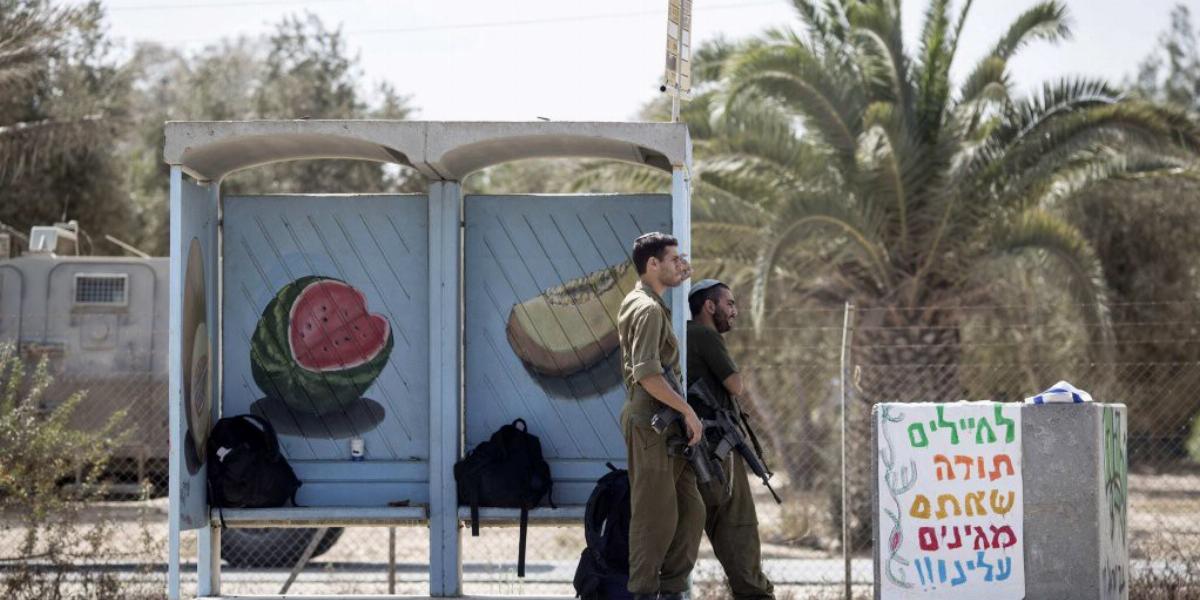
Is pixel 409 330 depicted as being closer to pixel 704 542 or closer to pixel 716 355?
pixel 716 355

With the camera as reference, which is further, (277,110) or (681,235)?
(277,110)

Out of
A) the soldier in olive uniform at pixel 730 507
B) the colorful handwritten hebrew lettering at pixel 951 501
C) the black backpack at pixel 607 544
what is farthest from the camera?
the colorful handwritten hebrew lettering at pixel 951 501

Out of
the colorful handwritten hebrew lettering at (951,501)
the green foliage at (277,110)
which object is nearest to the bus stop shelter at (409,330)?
the colorful handwritten hebrew lettering at (951,501)

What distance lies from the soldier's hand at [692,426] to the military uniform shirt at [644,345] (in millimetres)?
189

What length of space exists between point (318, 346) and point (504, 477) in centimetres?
135

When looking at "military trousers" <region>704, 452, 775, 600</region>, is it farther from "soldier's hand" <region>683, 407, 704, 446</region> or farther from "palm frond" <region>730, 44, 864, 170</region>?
"palm frond" <region>730, 44, 864, 170</region>

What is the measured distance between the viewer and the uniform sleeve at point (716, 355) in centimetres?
698

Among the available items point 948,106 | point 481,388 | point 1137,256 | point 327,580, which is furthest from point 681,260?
point 1137,256

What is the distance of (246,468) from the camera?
753cm

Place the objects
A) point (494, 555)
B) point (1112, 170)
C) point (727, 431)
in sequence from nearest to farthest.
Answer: point (727, 431) → point (1112, 170) → point (494, 555)

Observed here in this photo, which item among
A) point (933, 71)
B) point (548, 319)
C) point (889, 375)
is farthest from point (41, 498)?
point (933, 71)

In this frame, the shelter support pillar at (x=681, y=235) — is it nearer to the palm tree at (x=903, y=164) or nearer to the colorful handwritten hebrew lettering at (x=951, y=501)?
the colorful handwritten hebrew lettering at (x=951, y=501)

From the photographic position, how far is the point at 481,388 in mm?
7867

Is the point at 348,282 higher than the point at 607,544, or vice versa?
the point at 348,282
